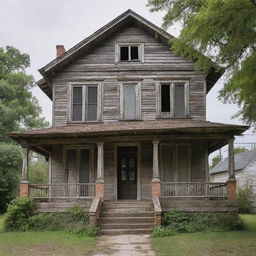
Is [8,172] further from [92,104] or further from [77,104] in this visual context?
[92,104]

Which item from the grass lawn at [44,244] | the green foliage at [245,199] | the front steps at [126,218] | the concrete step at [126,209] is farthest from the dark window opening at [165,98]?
the green foliage at [245,199]

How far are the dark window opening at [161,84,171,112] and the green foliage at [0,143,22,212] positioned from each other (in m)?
14.6

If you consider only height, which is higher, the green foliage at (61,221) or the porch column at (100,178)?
the porch column at (100,178)

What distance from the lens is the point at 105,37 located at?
61.9 ft

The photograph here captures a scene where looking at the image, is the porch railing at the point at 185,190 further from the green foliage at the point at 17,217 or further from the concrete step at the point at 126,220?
the green foliage at the point at 17,217

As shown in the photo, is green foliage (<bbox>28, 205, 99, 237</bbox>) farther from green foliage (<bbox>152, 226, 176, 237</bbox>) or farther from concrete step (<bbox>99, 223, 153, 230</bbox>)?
green foliage (<bbox>152, 226, 176, 237</bbox>)

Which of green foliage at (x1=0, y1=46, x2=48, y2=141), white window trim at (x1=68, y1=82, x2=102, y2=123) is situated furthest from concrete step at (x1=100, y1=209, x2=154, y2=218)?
green foliage at (x1=0, y1=46, x2=48, y2=141)

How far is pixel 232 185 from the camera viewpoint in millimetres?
15312

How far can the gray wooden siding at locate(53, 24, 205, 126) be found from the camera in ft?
60.4

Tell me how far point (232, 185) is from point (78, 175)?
→ 6.85 metres

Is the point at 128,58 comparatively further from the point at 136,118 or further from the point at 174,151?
the point at 174,151

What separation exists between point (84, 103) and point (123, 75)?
2.28 meters

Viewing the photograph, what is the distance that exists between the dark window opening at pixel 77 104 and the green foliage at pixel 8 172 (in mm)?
11991

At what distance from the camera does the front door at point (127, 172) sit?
18.0 m
